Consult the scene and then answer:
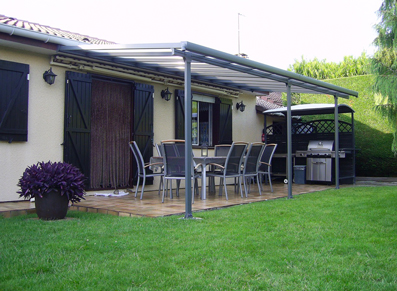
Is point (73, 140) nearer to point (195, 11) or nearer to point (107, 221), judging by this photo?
point (107, 221)

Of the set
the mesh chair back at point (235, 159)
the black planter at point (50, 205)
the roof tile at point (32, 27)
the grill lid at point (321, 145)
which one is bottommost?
the black planter at point (50, 205)

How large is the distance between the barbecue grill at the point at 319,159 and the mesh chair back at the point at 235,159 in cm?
409

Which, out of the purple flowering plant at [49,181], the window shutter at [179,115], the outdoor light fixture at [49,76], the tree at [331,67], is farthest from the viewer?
the tree at [331,67]

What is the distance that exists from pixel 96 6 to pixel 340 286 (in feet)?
70.5

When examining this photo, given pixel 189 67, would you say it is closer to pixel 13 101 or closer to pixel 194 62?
pixel 194 62

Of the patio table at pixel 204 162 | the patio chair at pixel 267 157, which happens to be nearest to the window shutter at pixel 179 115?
the patio table at pixel 204 162

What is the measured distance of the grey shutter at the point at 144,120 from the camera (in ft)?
27.0

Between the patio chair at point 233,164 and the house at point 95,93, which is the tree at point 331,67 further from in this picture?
the patio chair at point 233,164

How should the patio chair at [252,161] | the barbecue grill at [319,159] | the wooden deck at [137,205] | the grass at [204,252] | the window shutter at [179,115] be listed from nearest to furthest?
the grass at [204,252]
the wooden deck at [137,205]
the patio chair at [252,161]
the window shutter at [179,115]
the barbecue grill at [319,159]

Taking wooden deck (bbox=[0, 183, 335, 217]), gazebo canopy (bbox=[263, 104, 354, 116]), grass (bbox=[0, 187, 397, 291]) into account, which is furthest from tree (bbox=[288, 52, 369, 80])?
grass (bbox=[0, 187, 397, 291])

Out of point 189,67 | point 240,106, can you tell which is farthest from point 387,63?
point 189,67

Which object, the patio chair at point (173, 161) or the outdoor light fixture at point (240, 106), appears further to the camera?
the outdoor light fixture at point (240, 106)

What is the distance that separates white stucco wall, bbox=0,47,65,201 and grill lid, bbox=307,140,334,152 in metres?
6.50

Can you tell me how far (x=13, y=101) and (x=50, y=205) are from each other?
2336mm
